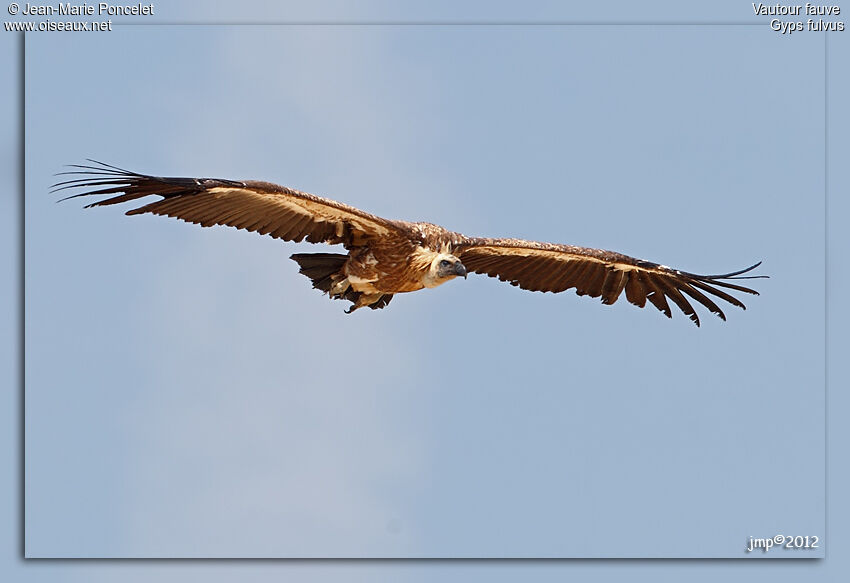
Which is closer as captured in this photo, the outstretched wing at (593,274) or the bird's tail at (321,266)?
the bird's tail at (321,266)

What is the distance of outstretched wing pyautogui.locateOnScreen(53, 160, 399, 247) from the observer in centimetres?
1193

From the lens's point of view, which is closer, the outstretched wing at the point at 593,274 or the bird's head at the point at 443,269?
the bird's head at the point at 443,269

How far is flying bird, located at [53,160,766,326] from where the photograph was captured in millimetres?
12234

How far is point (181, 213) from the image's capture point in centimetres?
1242

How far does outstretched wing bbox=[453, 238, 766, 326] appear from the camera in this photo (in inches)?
572

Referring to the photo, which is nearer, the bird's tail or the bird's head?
the bird's head

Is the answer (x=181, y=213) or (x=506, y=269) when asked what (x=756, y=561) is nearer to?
(x=506, y=269)

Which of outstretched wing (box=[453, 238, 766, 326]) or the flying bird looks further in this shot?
outstretched wing (box=[453, 238, 766, 326])

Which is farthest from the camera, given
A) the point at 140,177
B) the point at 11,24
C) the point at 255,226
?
the point at 11,24

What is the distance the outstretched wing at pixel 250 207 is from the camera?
1193cm

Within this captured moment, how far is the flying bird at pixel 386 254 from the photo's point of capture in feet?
40.1

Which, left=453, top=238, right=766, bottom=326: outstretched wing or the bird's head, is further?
left=453, top=238, right=766, bottom=326: outstretched wing

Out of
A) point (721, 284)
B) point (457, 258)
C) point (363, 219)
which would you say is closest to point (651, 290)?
point (721, 284)

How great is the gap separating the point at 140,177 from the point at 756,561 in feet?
20.2
